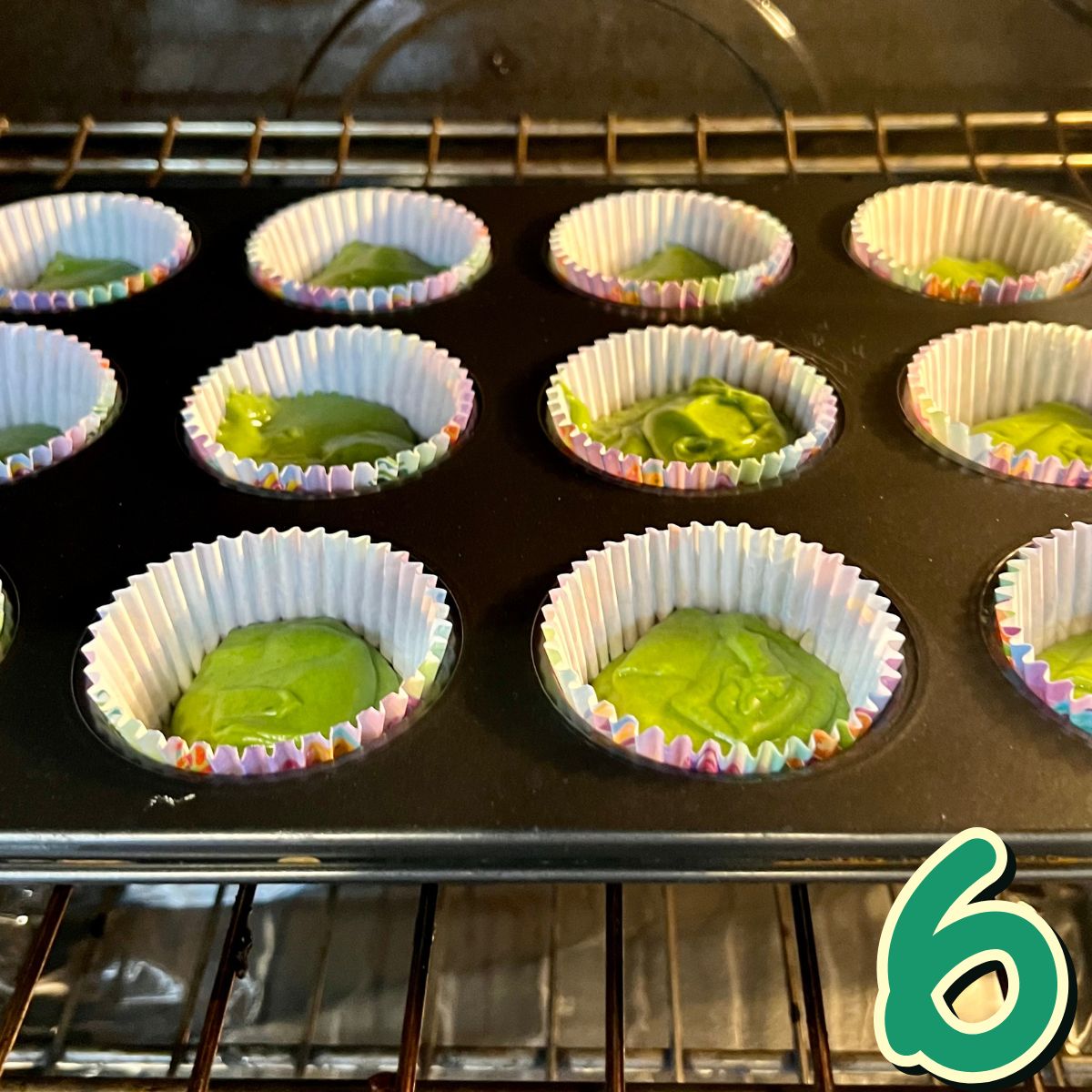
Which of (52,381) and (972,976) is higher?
(52,381)

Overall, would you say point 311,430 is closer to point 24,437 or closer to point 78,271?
point 24,437

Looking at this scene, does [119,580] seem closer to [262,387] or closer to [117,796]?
[117,796]

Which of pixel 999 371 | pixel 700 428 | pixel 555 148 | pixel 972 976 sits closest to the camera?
pixel 972 976

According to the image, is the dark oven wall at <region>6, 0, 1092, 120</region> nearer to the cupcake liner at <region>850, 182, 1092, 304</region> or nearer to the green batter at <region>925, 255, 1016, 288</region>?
the cupcake liner at <region>850, 182, 1092, 304</region>

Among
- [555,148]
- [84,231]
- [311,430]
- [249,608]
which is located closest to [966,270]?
[555,148]

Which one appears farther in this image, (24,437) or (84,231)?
(84,231)

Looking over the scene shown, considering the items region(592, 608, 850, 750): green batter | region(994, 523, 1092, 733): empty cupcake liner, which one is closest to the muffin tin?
region(994, 523, 1092, 733): empty cupcake liner

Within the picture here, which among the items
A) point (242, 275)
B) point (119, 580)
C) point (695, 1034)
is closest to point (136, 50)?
point (242, 275)
